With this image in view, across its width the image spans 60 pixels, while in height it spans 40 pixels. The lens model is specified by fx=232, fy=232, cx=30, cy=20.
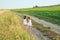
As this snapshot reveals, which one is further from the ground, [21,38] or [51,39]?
[21,38]

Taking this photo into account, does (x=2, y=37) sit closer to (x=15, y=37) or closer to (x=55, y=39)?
(x=15, y=37)

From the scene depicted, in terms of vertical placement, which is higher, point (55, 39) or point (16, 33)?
point (16, 33)

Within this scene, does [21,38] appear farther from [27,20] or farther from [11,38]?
[27,20]

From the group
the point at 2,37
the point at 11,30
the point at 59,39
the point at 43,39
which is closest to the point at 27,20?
the point at 43,39

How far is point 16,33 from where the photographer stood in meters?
14.5

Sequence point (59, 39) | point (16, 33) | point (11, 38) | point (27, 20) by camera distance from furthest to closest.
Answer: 1. point (27, 20)
2. point (59, 39)
3. point (16, 33)
4. point (11, 38)

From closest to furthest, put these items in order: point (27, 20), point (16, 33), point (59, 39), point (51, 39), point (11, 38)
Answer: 1. point (11, 38)
2. point (16, 33)
3. point (59, 39)
4. point (51, 39)
5. point (27, 20)

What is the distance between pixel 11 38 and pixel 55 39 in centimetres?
529

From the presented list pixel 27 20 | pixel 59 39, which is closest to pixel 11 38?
pixel 59 39

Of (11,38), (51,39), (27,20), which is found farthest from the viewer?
(27,20)

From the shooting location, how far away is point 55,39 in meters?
17.8

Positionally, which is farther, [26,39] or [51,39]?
[51,39]

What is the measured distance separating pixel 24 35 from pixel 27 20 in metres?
9.11

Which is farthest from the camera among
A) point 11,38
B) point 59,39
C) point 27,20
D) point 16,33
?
point 27,20
